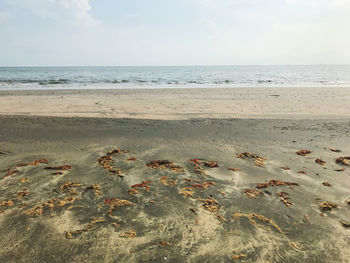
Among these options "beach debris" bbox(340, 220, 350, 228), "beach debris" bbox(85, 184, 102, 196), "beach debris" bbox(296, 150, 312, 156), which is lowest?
"beach debris" bbox(340, 220, 350, 228)

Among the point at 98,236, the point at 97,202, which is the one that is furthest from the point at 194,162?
the point at 98,236

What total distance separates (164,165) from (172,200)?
4.09 feet

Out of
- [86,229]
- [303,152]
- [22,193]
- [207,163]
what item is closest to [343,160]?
[303,152]

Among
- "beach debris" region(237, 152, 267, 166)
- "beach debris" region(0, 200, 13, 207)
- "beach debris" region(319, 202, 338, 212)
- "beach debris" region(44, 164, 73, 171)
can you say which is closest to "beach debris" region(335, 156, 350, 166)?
"beach debris" region(237, 152, 267, 166)

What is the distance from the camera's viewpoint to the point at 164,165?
14.8ft

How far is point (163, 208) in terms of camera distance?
312cm

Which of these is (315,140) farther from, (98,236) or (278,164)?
(98,236)

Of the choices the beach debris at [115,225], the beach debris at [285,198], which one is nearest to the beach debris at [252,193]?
the beach debris at [285,198]

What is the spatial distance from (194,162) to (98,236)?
2.51 m

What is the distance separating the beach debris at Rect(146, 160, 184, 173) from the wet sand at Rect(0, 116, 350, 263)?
6 centimetres

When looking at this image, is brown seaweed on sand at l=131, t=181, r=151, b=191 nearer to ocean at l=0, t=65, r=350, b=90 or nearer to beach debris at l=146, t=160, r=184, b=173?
beach debris at l=146, t=160, r=184, b=173

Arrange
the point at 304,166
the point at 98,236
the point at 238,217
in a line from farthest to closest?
1. the point at 304,166
2. the point at 238,217
3. the point at 98,236

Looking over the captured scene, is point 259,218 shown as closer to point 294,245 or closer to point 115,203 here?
point 294,245

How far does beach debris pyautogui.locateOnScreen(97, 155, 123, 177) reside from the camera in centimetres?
416
